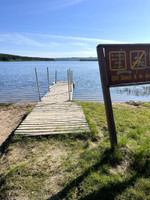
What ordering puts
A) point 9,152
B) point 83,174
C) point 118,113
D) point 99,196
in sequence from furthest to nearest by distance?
point 118,113
point 9,152
point 83,174
point 99,196

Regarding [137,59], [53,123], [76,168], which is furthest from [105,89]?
[53,123]

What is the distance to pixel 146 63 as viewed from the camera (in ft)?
10.1

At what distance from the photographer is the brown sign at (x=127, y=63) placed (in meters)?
2.92

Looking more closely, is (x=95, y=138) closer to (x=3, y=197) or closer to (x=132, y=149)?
(x=132, y=149)

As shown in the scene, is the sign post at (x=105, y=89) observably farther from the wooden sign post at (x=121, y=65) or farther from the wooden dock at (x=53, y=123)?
the wooden dock at (x=53, y=123)

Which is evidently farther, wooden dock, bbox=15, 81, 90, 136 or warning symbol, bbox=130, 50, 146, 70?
wooden dock, bbox=15, 81, 90, 136

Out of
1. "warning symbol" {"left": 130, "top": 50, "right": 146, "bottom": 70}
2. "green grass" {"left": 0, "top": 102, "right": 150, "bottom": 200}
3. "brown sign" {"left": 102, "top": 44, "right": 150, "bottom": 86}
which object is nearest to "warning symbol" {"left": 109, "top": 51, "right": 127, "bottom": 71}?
"brown sign" {"left": 102, "top": 44, "right": 150, "bottom": 86}

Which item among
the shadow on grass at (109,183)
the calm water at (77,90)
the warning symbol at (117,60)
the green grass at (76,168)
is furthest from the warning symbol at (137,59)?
the calm water at (77,90)

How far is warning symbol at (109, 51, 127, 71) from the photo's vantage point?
2922mm

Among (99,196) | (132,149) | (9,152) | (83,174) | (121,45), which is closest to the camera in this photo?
(99,196)

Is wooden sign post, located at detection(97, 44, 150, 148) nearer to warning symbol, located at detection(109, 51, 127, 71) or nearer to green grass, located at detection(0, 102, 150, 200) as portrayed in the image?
warning symbol, located at detection(109, 51, 127, 71)

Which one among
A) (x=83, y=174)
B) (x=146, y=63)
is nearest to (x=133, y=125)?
(x=146, y=63)

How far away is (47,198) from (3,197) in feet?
2.50

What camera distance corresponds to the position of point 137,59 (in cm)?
303
